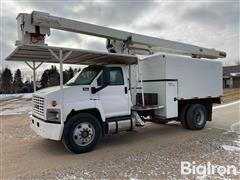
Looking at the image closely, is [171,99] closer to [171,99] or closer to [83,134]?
[171,99]

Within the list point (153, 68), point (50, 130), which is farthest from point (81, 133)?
point (153, 68)

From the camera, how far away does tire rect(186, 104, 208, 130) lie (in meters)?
7.86

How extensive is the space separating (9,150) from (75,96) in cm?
235

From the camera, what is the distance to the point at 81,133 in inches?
216

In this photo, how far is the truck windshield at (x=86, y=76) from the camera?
600 cm

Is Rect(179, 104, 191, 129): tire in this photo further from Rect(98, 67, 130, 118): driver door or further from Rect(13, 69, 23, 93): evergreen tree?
Rect(13, 69, 23, 93): evergreen tree

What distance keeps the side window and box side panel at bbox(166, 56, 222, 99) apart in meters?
1.58

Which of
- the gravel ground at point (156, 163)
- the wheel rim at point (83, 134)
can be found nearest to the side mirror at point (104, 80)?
the wheel rim at point (83, 134)

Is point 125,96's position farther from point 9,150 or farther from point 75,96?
point 9,150

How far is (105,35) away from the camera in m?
6.29

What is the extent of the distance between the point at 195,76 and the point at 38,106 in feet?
17.5

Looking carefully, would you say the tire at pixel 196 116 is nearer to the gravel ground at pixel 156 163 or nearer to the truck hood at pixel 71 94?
the gravel ground at pixel 156 163

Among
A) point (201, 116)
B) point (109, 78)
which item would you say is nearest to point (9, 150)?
point (109, 78)

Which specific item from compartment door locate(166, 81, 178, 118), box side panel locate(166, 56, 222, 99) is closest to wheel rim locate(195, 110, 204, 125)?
box side panel locate(166, 56, 222, 99)
